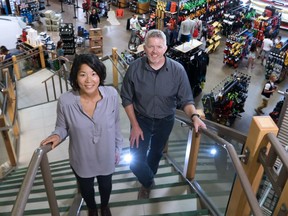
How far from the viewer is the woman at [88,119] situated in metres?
2.13

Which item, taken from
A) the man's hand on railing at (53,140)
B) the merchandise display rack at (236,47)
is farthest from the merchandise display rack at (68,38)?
the man's hand on railing at (53,140)

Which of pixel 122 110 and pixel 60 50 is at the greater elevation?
pixel 122 110

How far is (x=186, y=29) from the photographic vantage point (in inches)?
404

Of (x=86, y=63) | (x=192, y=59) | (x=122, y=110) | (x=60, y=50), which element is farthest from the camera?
(x=60, y=50)

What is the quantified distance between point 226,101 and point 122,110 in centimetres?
272

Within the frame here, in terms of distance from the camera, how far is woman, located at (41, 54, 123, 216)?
7.00 feet

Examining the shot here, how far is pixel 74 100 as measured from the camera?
7.09 feet

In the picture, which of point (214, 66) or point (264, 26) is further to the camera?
point (264, 26)

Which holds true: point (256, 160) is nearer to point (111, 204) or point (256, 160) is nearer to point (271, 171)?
point (271, 171)

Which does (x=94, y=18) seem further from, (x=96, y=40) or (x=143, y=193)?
(x=143, y=193)

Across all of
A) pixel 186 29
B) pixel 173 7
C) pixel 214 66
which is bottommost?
pixel 214 66

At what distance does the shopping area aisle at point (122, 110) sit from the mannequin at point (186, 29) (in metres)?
1.28

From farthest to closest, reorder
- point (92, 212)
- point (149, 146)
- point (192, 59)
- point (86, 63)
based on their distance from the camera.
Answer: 1. point (192, 59)
2. point (149, 146)
3. point (92, 212)
4. point (86, 63)

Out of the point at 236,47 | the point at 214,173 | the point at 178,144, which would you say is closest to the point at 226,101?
the point at 236,47
